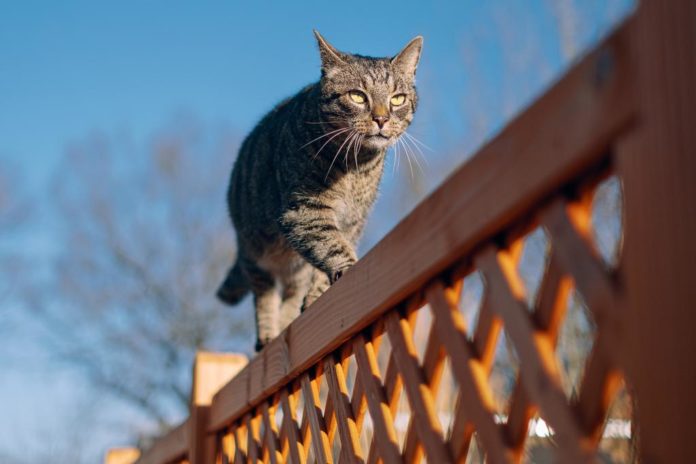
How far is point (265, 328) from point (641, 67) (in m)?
3.06

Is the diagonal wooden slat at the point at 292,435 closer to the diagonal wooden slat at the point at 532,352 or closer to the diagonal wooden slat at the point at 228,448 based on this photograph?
the diagonal wooden slat at the point at 228,448

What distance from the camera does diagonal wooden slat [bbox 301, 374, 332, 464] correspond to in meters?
1.58

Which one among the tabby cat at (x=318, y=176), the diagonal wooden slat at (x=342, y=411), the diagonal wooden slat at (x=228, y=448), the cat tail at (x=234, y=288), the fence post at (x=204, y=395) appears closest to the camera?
the diagonal wooden slat at (x=342, y=411)

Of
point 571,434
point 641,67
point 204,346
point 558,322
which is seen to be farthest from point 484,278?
point 204,346

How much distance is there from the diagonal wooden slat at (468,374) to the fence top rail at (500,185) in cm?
6

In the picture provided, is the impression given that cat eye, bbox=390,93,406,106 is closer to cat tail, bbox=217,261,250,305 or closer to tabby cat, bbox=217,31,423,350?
tabby cat, bbox=217,31,423,350

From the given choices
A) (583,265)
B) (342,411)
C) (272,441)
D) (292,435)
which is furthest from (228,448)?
(583,265)

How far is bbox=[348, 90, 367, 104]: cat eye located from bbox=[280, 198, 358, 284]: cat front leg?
1.51ft

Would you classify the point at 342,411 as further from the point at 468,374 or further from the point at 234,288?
the point at 234,288

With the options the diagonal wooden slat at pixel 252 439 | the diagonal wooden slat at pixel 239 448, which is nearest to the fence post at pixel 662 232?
the diagonal wooden slat at pixel 252 439

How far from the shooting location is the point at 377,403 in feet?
4.27

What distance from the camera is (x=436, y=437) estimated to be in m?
1.09

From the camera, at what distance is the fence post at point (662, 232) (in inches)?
25.2

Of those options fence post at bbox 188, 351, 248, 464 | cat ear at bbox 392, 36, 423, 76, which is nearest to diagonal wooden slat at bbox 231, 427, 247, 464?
fence post at bbox 188, 351, 248, 464
